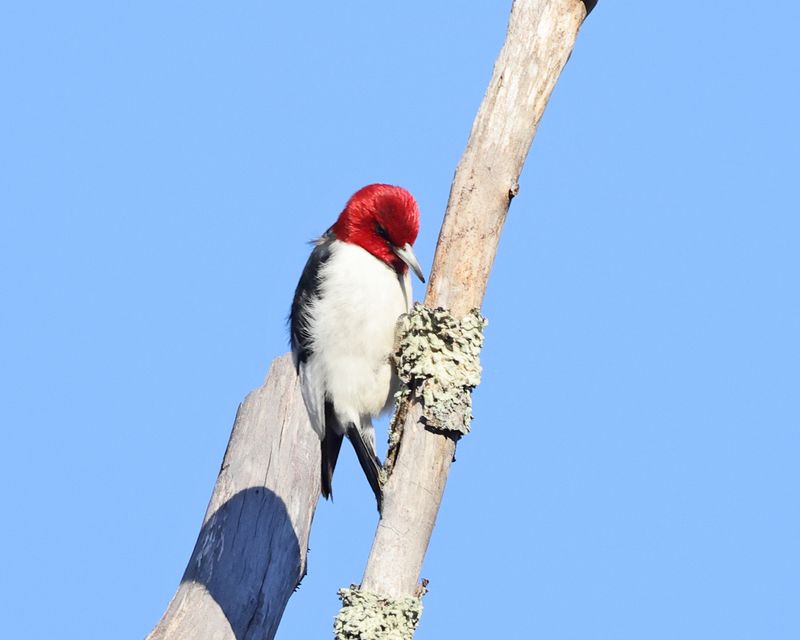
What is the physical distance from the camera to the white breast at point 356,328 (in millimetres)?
4914

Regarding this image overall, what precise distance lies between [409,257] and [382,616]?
172cm

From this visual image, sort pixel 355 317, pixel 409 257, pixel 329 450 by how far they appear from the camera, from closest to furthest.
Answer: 1. pixel 409 257
2. pixel 355 317
3. pixel 329 450

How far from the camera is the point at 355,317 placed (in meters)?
4.94

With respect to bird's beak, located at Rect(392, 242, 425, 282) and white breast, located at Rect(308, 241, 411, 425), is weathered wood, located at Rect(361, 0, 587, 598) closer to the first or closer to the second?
bird's beak, located at Rect(392, 242, 425, 282)

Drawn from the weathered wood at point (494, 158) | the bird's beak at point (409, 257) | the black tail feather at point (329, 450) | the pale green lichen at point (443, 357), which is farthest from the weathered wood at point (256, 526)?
the weathered wood at point (494, 158)

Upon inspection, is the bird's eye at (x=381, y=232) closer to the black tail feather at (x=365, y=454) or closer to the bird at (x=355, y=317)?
the bird at (x=355, y=317)

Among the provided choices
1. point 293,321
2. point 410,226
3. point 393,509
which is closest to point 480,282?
point 393,509

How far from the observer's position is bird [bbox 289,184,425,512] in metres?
4.92

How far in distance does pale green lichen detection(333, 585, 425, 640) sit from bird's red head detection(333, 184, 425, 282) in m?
1.60

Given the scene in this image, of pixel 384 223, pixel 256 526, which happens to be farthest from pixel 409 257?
pixel 256 526

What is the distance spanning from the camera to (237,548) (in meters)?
5.01

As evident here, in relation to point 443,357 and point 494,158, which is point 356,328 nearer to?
point 443,357

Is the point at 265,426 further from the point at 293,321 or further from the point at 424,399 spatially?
the point at 424,399

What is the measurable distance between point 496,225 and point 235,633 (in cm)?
212
